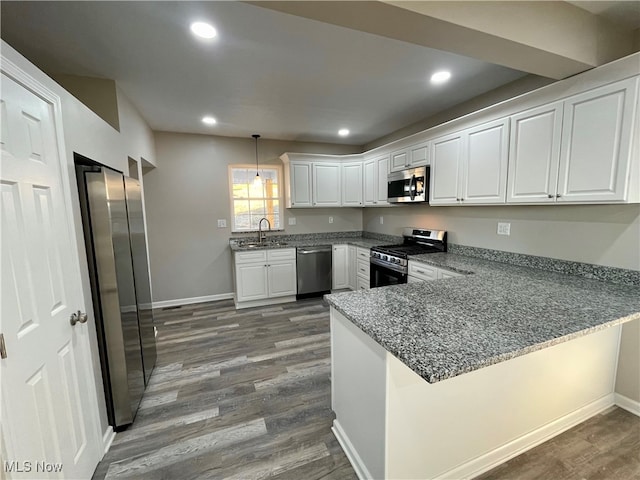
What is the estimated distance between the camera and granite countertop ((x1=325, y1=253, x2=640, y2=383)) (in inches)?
41.3

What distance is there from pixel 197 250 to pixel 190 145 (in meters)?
1.61

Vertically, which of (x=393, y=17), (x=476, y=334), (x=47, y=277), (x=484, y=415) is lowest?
(x=484, y=415)

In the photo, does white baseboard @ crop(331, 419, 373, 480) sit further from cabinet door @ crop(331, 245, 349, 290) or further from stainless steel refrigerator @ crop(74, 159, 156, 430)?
cabinet door @ crop(331, 245, 349, 290)

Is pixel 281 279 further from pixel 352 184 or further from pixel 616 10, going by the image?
pixel 616 10

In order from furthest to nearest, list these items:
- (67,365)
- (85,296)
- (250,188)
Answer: (250,188) → (85,296) → (67,365)

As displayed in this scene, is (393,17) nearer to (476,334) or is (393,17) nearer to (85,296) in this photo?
(476,334)

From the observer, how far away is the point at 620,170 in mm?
1654

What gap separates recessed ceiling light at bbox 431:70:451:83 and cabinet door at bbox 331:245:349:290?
265 cm

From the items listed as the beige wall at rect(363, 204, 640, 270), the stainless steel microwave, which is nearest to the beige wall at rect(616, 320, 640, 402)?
the beige wall at rect(363, 204, 640, 270)

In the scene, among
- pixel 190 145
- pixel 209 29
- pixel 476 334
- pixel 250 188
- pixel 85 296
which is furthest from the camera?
pixel 250 188

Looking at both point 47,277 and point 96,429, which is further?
point 96,429

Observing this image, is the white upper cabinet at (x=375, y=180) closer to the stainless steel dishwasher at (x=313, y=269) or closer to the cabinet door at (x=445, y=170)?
the cabinet door at (x=445, y=170)

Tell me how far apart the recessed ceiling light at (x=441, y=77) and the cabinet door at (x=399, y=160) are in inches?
41.4

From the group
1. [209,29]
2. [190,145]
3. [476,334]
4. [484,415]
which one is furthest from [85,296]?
[190,145]
